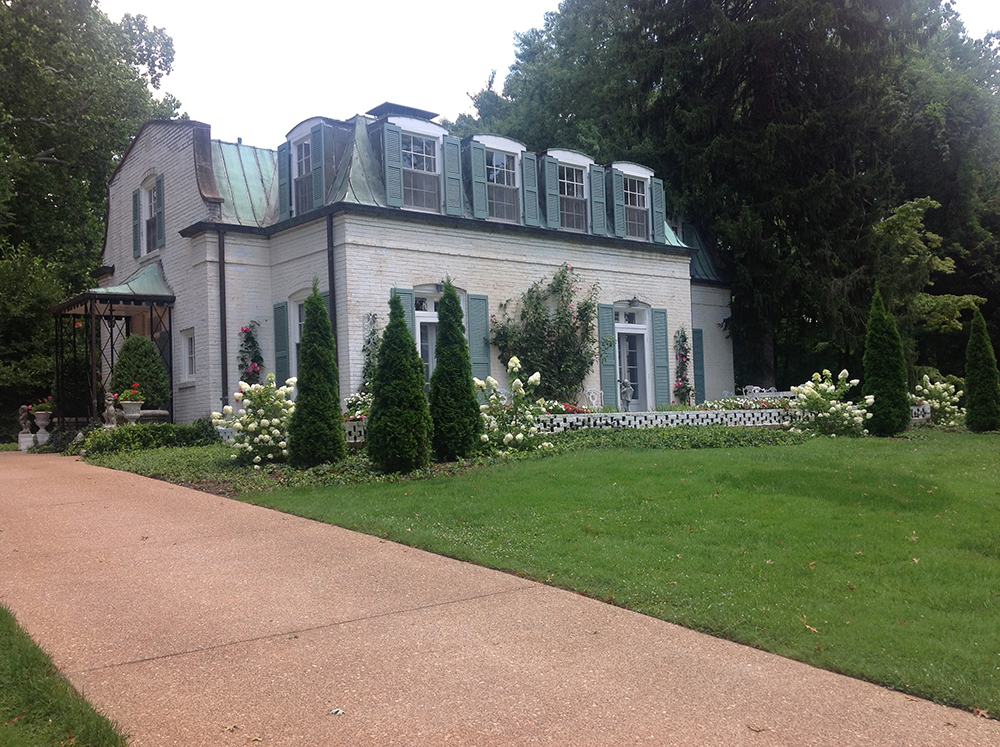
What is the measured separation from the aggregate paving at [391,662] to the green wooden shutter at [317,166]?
9.86 m

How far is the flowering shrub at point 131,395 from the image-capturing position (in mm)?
15836

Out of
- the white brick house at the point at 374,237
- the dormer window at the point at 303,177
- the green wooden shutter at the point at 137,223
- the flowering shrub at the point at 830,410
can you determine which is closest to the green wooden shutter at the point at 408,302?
the white brick house at the point at 374,237

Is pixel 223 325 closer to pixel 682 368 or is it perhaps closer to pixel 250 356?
pixel 250 356

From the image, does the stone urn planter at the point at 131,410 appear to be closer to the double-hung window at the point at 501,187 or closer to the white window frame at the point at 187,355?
the white window frame at the point at 187,355

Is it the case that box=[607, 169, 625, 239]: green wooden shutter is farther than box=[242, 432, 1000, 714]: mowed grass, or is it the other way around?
box=[607, 169, 625, 239]: green wooden shutter

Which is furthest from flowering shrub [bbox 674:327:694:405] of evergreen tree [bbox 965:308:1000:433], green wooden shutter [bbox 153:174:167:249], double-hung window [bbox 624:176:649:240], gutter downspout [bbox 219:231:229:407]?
green wooden shutter [bbox 153:174:167:249]

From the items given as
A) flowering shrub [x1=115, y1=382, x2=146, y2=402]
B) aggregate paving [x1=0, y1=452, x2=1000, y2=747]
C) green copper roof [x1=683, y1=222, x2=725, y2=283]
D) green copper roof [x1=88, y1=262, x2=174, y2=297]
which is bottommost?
aggregate paving [x1=0, y1=452, x2=1000, y2=747]

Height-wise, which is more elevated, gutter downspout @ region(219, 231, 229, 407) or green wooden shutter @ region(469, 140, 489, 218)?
green wooden shutter @ region(469, 140, 489, 218)

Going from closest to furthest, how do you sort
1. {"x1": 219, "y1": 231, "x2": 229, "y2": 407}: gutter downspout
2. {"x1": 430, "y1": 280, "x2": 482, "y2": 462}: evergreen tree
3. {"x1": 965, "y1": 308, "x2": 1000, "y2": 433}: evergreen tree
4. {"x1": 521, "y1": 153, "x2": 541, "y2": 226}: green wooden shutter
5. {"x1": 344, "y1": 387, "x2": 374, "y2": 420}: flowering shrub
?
{"x1": 430, "y1": 280, "x2": 482, "y2": 462}: evergreen tree
{"x1": 344, "y1": 387, "x2": 374, "y2": 420}: flowering shrub
{"x1": 219, "y1": 231, "x2": 229, "y2": 407}: gutter downspout
{"x1": 965, "y1": 308, "x2": 1000, "y2": 433}: evergreen tree
{"x1": 521, "y1": 153, "x2": 541, "y2": 226}: green wooden shutter

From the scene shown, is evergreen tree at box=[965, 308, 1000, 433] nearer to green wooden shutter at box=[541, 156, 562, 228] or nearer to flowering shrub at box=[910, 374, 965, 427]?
flowering shrub at box=[910, 374, 965, 427]

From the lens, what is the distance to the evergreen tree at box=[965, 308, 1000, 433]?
1636cm

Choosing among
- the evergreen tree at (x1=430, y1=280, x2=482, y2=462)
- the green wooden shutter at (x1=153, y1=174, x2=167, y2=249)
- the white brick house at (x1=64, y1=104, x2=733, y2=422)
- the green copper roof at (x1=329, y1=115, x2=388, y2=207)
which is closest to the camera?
the evergreen tree at (x1=430, y1=280, x2=482, y2=462)

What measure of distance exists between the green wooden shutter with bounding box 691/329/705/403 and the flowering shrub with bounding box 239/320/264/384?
10.0 m

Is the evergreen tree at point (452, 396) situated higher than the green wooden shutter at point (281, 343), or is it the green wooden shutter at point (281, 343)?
the green wooden shutter at point (281, 343)
